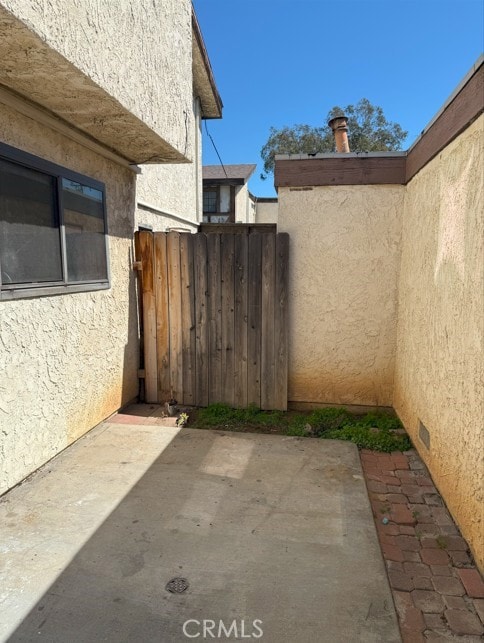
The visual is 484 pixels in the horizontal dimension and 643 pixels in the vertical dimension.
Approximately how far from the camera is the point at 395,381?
4598mm

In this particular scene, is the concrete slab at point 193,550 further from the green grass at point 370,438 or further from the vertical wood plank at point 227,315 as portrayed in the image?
the vertical wood plank at point 227,315

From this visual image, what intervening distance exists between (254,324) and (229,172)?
53.1 feet

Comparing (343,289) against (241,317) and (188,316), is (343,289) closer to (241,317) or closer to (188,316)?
(241,317)

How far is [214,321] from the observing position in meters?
4.80

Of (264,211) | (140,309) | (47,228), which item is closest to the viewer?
(47,228)

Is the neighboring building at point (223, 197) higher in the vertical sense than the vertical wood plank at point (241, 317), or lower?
higher

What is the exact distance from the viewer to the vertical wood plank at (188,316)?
15.7 feet

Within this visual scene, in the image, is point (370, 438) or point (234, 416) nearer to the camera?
point (370, 438)

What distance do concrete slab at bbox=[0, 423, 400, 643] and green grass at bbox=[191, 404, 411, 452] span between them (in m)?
0.39

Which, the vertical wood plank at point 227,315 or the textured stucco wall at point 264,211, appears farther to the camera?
the textured stucco wall at point 264,211

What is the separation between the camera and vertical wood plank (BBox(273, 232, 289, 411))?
15.0 ft

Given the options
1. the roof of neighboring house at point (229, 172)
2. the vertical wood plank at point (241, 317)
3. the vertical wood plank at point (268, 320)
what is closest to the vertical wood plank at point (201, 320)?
the vertical wood plank at point (241, 317)

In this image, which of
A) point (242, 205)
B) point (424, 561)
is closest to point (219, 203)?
point (242, 205)

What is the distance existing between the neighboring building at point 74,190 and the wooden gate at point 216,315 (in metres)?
0.35
